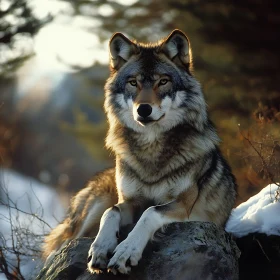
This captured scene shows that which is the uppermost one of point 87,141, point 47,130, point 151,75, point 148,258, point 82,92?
point 151,75

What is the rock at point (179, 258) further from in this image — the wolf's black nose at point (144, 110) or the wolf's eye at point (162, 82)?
the wolf's eye at point (162, 82)

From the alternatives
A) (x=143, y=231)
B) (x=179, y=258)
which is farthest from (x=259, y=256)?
(x=143, y=231)

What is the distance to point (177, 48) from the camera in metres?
5.70

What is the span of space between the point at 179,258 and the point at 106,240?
0.64 m

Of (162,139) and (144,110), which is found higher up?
(144,110)

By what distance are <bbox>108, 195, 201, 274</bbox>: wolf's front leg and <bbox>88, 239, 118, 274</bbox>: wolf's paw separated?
6.2 inches

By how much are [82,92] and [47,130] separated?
14501 mm

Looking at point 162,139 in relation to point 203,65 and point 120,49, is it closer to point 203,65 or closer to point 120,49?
point 120,49

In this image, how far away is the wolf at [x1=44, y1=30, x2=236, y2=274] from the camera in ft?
17.1

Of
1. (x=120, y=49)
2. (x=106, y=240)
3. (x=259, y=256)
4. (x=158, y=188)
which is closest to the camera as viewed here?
(x=106, y=240)

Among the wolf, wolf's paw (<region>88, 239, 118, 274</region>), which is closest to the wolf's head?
the wolf

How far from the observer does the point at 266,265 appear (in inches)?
219

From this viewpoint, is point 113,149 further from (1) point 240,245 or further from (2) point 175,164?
(1) point 240,245

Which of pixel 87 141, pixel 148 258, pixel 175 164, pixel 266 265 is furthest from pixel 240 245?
pixel 87 141
